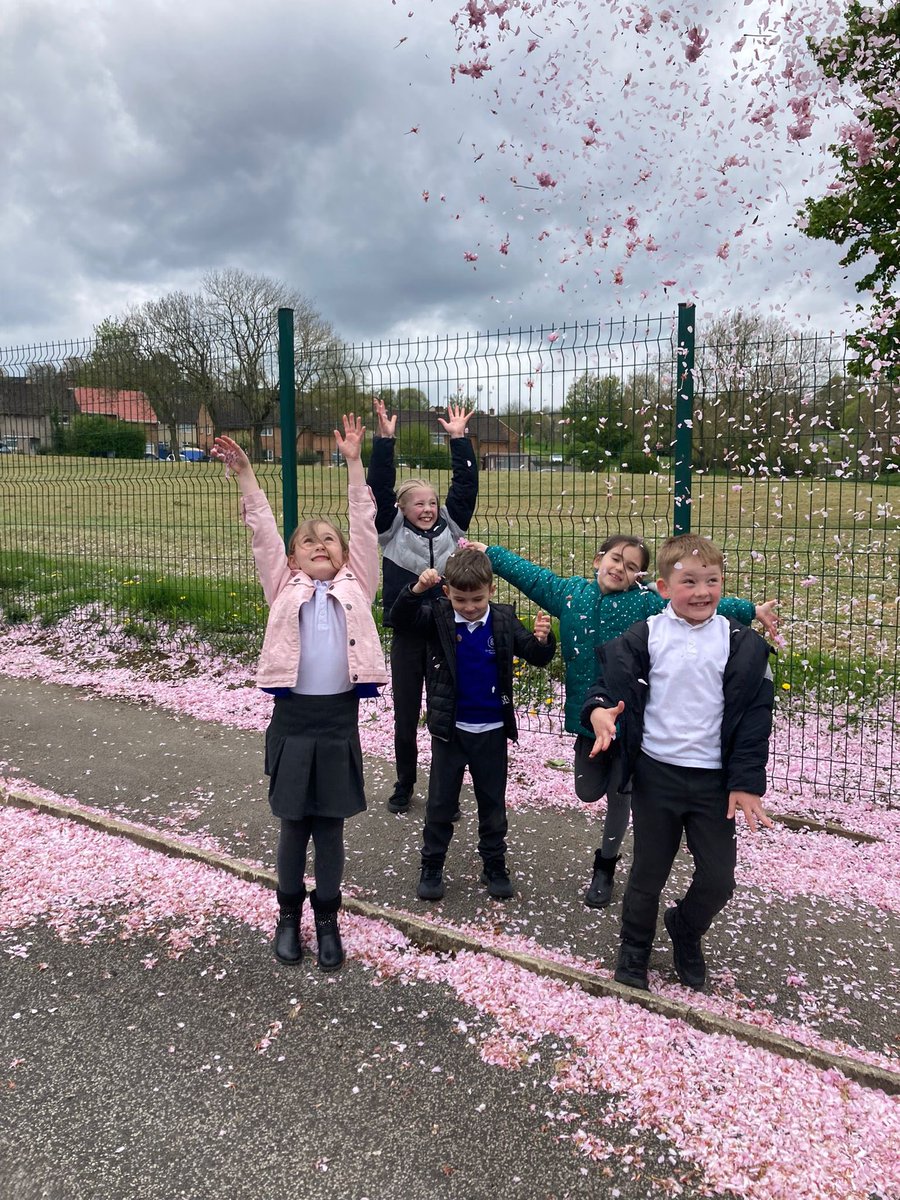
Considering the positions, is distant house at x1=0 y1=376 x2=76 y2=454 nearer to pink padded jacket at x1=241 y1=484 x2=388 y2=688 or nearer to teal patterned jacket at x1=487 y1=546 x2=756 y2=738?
pink padded jacket at x1=241 y1=484 x2=388 y2=688

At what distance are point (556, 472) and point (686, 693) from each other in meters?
3.10

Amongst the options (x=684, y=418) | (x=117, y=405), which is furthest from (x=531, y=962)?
(x=117, y=405)

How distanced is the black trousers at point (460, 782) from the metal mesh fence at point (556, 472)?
234cm

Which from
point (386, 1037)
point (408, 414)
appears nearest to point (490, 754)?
point (386, 1037)

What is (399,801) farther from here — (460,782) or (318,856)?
(318,856)

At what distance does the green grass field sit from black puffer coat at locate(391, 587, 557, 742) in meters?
1.81

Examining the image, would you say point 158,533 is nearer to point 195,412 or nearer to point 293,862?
point 195,412

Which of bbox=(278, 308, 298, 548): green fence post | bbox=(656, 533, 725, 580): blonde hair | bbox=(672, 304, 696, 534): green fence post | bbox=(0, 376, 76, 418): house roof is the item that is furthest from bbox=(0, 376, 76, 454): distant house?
bbox=(656, 533, 725, 580): blonde hair

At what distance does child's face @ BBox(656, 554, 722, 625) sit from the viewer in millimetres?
3033

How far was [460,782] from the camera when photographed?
3.84 metres

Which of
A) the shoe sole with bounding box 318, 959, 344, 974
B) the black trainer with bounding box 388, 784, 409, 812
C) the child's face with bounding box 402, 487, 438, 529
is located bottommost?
the shoe sole with bounding box 318, 959, 344, 974

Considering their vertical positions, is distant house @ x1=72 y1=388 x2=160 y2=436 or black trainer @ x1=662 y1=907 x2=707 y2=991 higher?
distant house @ x1=72 y1=388 x2=160 y2=436

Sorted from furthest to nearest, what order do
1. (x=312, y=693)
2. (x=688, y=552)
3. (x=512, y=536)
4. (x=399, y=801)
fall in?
(x=512, y=536)
(x=399, y=801)
(x=312, y=693)
(x=688, y=552)

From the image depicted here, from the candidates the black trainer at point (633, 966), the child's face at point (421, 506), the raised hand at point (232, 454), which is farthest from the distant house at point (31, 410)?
the black trainer at point (633, 966)
